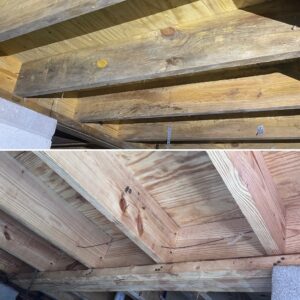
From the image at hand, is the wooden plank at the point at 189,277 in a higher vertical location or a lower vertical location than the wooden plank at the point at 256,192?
lower

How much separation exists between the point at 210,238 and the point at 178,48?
0.67m

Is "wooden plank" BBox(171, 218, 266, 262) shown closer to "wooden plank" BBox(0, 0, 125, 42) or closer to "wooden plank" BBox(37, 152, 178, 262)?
"wooden plank" BBox(37, 152, 178, 262)

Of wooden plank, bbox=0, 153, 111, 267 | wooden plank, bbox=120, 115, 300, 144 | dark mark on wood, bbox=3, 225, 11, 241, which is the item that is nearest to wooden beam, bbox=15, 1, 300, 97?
wooden plank, bbox=0, 153, 111, 267

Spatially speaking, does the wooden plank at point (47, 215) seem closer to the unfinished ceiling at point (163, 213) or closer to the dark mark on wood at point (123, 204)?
the unfinished ceiling at point (163, 213)

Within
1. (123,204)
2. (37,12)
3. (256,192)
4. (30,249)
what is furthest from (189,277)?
(37,12)

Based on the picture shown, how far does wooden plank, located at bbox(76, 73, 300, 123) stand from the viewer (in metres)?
1.74

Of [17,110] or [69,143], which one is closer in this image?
[17,110]

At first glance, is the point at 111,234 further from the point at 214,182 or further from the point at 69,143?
the point at 69,143

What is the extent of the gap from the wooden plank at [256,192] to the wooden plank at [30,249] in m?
0.96

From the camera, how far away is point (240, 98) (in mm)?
1811

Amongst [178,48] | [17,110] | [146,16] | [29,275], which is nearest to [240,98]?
[178,48]

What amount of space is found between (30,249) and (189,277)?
839 mm

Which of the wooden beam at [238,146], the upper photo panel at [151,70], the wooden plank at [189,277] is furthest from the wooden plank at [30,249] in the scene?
the wooden beam at [238,146]

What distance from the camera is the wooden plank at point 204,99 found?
1.74 metres
